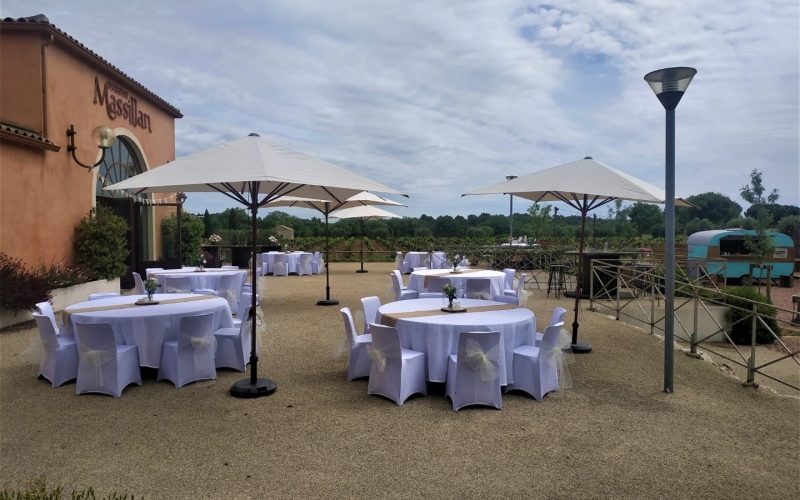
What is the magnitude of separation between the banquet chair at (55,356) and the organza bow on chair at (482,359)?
4028 millimetres

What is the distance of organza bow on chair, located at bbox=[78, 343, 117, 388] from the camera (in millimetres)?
5055

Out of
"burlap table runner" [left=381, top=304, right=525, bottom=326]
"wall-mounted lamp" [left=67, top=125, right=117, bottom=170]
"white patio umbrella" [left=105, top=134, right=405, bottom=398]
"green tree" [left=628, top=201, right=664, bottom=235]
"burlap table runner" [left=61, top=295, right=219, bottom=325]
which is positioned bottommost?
"burlap table runner" [left=381, top=304, right=525, bottom=326]

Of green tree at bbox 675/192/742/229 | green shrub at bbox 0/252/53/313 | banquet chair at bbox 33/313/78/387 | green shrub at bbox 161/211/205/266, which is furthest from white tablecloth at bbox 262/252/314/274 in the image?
green tree at bbox 675/192/742/229

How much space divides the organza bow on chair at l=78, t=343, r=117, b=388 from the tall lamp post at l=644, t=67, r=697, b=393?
17.6 ft

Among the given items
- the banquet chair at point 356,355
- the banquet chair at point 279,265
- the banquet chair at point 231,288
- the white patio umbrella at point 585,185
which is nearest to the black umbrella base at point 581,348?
the white patio umbrella at point 585,185

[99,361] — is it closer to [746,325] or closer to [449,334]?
[449,334]

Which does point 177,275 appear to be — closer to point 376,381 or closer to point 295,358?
point 295,358

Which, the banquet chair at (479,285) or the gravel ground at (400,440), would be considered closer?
the gravel ground at (400,440)

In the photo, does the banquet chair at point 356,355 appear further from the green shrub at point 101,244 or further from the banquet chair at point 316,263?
the banquet chair at point 316,263

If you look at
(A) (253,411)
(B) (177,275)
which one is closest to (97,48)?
(B) (177,275)

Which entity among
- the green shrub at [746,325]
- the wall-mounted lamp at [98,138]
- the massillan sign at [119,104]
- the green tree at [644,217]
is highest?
the massillan sign at [119,104]

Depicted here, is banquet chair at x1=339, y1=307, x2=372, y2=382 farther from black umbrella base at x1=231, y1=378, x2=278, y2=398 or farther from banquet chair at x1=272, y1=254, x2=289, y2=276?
banquet chair at x1=272, y1=254, x2=289, y2=276

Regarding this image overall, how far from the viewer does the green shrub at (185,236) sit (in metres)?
16.0

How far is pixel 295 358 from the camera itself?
6605mm
